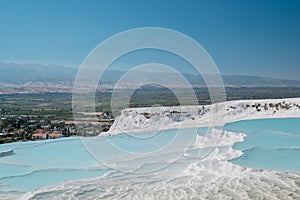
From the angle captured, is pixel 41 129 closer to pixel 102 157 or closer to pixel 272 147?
pixel 102 157

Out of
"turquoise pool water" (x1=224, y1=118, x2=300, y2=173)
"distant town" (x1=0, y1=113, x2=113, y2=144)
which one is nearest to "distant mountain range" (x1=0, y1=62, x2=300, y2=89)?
"distant town" (x1=0, y1=113, x2=113, y2=144)

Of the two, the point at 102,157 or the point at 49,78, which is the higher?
the point at 49,78

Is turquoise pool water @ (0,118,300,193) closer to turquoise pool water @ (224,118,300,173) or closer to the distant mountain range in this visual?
turquoise pool water @ (224,118,300,173)

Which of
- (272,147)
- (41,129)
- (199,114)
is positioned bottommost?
(41,129)

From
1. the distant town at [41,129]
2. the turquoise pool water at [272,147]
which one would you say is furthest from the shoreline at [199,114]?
the turquoise pool water at [272,147]

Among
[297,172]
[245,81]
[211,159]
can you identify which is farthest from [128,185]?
[245,81]

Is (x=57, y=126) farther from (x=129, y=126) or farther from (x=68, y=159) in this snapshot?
(x=68, y=159)

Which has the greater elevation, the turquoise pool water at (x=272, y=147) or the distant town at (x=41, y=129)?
the turquoise pool water at (x=272, y=147)

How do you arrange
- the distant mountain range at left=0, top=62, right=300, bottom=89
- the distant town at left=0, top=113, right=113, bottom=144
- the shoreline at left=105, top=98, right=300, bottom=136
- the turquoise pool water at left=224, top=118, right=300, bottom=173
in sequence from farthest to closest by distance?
1. the distant mountain range at left=0, top=62, right=300, bottom=89
2. the shoreline at left=105, top=98, right=300, bottom=136
3. the distant town at left=0, top=113, right=113, bottom=144
4. the turquoise pool water at left=224, top=118, right=300, bottom=173

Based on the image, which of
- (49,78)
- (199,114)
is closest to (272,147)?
(199,114)

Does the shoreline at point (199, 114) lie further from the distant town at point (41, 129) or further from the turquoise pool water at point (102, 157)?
the turquoise pool water at point (102, 157)

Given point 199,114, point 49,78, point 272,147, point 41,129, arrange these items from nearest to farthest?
1. point 272,147
2. point 199,114
3. point 41,129
4. point 49,78
